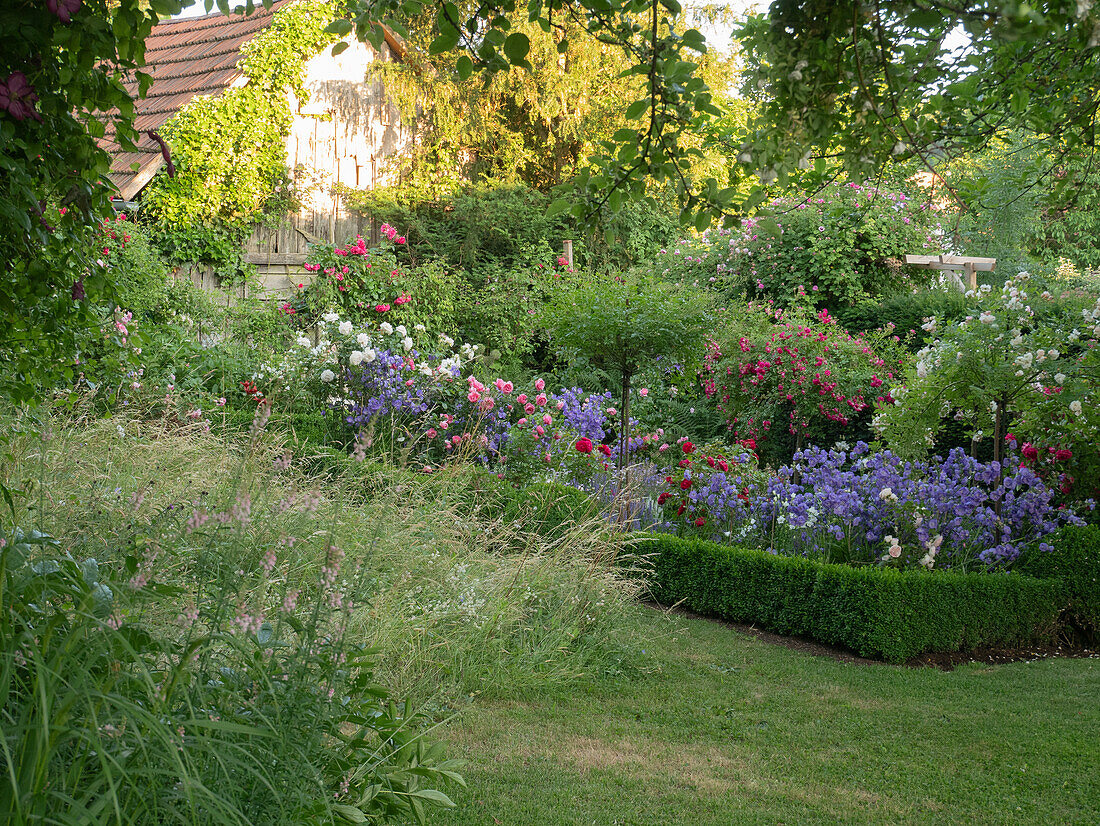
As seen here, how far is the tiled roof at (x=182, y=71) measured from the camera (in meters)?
8.84

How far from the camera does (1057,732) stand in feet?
12.3

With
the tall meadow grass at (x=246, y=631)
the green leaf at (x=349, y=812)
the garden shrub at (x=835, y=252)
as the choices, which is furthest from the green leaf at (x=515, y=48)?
the garden shrub at (x=835, y=252)

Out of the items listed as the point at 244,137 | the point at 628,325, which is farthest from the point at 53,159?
the point at 244,137

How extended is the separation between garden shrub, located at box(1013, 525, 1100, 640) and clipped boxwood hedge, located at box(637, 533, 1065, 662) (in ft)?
0.39

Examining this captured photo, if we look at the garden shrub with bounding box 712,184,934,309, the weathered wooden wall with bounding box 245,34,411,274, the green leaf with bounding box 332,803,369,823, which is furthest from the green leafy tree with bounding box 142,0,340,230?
the green leaf with bounding box 332,803,369,823

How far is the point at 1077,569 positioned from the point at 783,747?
3100mm

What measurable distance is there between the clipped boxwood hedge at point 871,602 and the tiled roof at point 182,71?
6.76 m

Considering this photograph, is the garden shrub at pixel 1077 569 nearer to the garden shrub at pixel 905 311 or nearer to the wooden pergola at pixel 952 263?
the garden shrub at pixel 905 311

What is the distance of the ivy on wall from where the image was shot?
906 centimetres

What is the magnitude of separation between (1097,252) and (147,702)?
24.4 m

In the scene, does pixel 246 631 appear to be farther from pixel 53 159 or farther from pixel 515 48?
pixel 515 48

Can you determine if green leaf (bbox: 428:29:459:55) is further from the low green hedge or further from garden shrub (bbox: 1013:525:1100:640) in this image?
garden shrub (bbox: 1013:525:1100:640)

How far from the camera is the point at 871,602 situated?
4770 mm

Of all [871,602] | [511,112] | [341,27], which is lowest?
[871,602]
